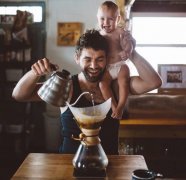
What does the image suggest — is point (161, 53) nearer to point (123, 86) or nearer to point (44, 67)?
point (123, 86)

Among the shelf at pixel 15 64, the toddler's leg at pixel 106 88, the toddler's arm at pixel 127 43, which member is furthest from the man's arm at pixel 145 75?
the shelf at pixel 15 64

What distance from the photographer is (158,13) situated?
5027 millimetres

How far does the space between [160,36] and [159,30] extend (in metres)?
0.09

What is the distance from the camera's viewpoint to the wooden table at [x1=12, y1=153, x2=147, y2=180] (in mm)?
1742

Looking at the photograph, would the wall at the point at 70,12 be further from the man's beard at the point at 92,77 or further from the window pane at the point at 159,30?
the man's beard at the point at 92,77

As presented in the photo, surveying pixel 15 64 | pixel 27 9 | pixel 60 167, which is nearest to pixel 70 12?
pixel 27 9

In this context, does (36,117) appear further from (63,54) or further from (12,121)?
(63,54)

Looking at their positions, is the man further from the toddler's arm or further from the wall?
the wall

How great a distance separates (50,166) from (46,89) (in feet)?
1.61

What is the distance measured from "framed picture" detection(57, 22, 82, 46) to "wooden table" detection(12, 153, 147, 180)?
11.5ft

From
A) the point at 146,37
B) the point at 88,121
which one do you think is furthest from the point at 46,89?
the point at 146,37

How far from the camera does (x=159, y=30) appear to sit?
5.12 m

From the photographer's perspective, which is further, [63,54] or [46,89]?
[63,54]

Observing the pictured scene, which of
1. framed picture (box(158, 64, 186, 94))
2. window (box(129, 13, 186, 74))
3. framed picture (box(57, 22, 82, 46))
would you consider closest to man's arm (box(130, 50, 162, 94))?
framed picture (box(158, 64, 186, 94))
